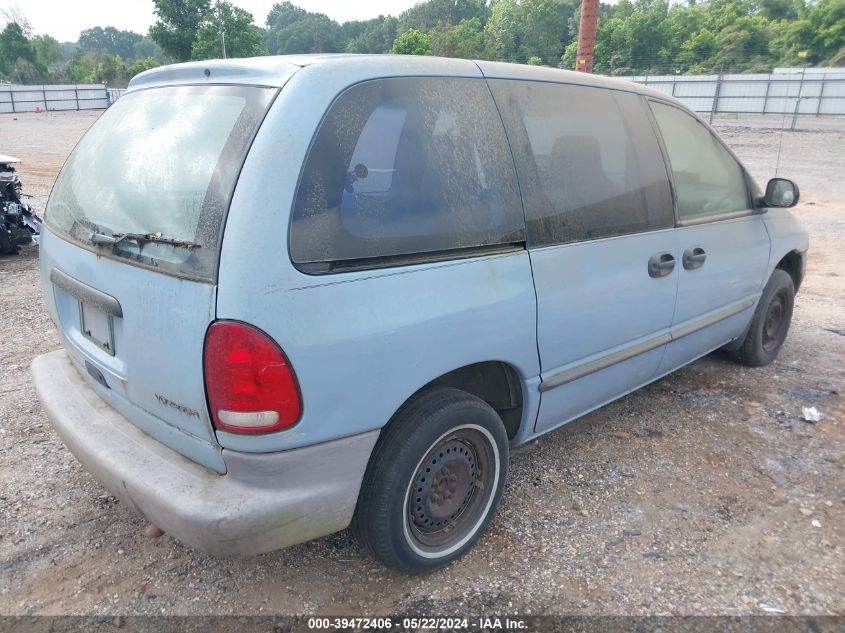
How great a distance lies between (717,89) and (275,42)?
9892cm

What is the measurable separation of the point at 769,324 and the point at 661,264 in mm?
2010

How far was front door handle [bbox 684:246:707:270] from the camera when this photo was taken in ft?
10.7

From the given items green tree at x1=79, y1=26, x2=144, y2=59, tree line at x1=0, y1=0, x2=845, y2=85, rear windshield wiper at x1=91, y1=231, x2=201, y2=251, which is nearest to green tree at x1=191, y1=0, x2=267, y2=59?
tree line at x1=0, y1=0, x2=845, y2=85

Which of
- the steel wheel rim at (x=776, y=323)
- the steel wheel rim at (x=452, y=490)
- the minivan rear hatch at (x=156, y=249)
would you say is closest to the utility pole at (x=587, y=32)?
the steel wheel rim at (x=776, y=323)

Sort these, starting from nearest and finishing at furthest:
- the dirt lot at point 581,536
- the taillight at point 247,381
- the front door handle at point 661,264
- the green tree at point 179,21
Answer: the taillight at point 247,381 → the dirt lot at point 581,536 → the front door handle at point 661,264 → the green tree at point 179,21

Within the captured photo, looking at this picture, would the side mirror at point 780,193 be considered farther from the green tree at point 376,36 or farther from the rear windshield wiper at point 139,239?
the green tree at point 376,36

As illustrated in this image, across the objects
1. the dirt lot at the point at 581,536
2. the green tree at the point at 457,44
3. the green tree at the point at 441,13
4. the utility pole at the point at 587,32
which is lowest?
the dirt lot at the point at 581,536

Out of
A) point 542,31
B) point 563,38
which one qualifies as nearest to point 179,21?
point 542,31

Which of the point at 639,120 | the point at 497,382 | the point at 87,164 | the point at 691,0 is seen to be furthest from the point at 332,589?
the point at 691,0

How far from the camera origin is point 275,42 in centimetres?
11206

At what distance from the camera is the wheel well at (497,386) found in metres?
2.53

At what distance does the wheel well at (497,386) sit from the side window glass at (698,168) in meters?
1.46

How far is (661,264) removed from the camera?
3.08m

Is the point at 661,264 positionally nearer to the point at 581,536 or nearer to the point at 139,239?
the point at 581,536
